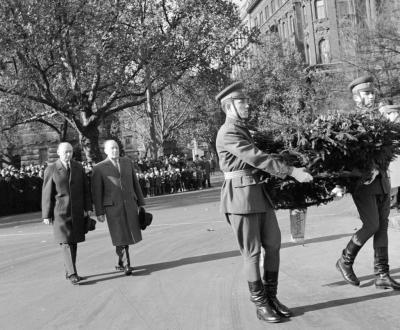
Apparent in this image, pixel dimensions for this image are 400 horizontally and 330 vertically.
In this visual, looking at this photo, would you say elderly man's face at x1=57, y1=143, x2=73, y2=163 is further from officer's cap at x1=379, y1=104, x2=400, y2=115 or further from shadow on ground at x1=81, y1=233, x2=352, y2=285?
officer's cap at x1=379, y1=104, x2=400, y2=115

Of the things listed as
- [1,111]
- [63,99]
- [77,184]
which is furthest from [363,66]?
[77,184]

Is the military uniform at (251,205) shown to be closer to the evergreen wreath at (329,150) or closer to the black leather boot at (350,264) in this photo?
the evergreen wreath at (329,150)

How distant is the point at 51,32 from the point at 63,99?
5063 millimetres

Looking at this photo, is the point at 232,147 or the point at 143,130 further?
the point at 143,130

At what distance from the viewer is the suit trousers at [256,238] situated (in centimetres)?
507

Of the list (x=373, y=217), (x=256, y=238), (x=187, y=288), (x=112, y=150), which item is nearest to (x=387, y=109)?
(x=373, y=217)

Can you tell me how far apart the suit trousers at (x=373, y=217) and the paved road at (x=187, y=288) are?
0.52 meters

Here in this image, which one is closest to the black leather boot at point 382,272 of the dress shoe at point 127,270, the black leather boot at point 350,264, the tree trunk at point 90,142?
the black leather boot at point 350,264

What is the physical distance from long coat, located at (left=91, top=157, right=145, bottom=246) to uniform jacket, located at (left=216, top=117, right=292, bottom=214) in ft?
9.39

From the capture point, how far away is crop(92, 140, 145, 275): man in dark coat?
25.5ft

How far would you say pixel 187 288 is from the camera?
6.56 metres

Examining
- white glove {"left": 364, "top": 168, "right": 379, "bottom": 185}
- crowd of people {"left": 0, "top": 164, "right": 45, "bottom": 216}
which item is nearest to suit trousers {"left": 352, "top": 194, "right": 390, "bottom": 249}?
white glove {"left": 364, "top": 168, "right": 379, "bottom": 185}

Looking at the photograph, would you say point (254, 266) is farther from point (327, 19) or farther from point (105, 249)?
point (327, 19)

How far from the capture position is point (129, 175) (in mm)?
8047
